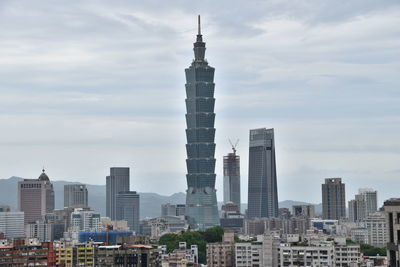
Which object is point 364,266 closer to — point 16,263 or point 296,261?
point 296,261

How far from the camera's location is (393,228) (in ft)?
179

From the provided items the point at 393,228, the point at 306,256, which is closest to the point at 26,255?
the point at 306,256

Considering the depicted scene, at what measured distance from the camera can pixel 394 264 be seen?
55469 millimetres

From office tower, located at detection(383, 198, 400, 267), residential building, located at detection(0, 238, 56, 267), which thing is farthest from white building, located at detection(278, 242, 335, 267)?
office tower, located at detection(383, 198, 400, 267)

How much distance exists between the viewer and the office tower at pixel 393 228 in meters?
54.1

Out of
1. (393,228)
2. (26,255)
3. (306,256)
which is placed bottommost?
(306,256)

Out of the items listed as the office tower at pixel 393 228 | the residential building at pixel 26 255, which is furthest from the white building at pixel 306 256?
the office tower at pixel 393 228

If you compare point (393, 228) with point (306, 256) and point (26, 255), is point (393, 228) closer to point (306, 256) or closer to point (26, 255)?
point (306, 256)

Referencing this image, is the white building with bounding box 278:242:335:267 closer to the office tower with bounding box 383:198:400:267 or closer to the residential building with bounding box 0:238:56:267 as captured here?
the residential building with bounding box 0:238:56:267

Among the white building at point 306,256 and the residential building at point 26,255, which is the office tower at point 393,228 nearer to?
the white building at point 306,256

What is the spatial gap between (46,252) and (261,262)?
4368 cm

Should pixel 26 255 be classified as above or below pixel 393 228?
below

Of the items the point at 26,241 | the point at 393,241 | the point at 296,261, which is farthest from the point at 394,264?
the point at 26,241

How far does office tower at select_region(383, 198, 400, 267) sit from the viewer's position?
5406 cm
